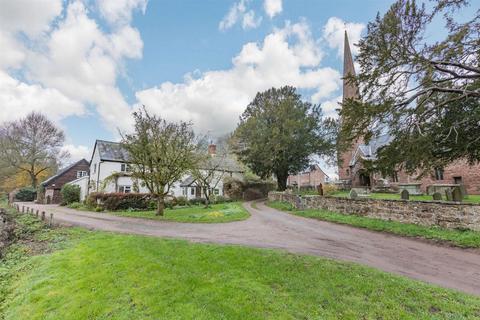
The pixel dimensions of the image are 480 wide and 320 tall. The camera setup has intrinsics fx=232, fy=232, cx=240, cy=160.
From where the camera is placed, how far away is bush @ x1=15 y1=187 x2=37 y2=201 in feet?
125

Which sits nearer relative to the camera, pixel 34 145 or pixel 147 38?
pixel 147 38

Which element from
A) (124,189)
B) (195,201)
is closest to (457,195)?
(195,201)

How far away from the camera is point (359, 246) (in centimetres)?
846

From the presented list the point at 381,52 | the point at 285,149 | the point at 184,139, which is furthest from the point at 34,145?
the point at 381,52

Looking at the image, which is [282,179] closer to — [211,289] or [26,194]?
[211,289]

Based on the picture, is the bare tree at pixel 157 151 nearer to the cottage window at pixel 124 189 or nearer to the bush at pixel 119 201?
the bush at pixel 119 201

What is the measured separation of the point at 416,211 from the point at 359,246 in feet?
15.4

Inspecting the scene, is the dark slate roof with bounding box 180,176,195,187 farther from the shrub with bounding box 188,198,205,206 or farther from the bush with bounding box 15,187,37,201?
the bush with bounding box 15,187,37,201

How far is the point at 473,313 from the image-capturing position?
12.5 feet

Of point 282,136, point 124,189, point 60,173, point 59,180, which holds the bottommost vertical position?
point 124,189

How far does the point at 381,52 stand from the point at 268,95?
31.1 meters

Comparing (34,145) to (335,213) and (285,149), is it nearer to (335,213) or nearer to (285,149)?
(285,149)

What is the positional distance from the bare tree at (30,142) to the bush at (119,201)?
77.0 ft

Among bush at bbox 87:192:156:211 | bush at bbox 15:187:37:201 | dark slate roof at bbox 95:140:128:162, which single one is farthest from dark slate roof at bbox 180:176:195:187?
bush at bbox 15:187:37:201
